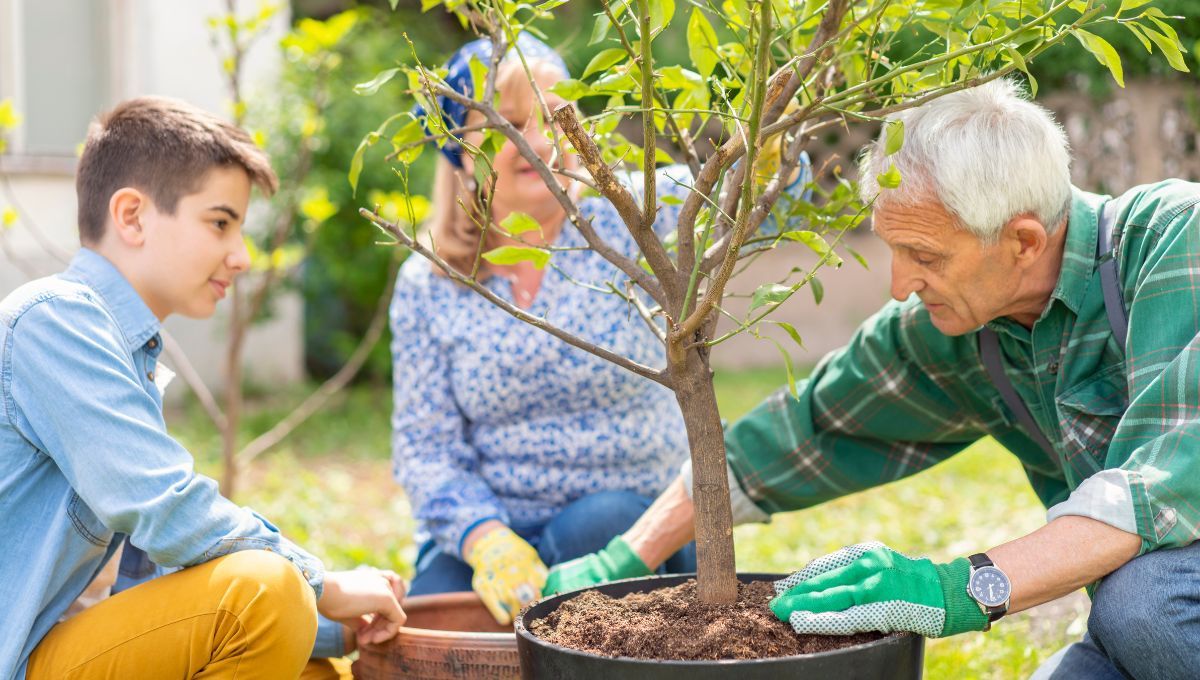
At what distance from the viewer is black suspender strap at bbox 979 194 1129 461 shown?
1.84 m

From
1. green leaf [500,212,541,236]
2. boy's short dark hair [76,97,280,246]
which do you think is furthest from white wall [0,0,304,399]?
green leaf [500,212,541,236]

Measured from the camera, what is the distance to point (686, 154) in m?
2.02

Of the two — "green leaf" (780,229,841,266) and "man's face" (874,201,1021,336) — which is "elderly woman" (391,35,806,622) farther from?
"green leaf" (780,229,841,266)

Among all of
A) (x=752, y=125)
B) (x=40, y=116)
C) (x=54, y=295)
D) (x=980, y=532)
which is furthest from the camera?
(x=40, y=116)

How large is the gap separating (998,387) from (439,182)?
1370 millimetres

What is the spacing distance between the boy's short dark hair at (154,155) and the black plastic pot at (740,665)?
3.49 feet

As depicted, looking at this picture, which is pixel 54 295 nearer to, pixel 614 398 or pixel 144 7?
pixel 614 398

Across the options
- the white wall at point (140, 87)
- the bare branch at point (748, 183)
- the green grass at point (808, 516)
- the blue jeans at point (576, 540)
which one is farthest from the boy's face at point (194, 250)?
the white wall at point (140, 87)

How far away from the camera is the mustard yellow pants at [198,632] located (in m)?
1.79

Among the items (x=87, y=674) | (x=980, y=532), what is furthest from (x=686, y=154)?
(x=980, y=532)

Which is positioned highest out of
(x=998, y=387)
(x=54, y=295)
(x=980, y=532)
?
(x=54, y=295)

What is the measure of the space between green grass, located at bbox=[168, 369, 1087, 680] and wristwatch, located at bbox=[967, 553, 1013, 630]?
116cm

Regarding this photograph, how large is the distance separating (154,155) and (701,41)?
1.09 meters

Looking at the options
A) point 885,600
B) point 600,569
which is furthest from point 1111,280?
point 600,569
